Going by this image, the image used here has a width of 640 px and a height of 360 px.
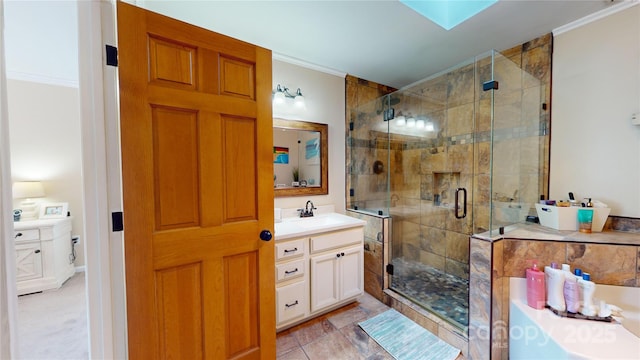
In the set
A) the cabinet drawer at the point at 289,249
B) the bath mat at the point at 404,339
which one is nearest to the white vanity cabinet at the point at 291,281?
the cabinet drawer at the point at 289,249

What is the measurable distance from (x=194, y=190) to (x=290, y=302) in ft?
3.94

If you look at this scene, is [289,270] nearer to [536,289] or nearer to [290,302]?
[290,302]

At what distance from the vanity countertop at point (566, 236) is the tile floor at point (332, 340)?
1161 mm

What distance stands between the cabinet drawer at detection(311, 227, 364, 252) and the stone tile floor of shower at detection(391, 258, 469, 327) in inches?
23.6

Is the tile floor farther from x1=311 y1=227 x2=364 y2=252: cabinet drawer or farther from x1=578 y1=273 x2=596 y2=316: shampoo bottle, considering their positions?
x1=578 y1=273 x2=596 y2=316: shampoo bottle

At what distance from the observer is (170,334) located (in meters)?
1.17

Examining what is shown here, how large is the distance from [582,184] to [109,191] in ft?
10.7

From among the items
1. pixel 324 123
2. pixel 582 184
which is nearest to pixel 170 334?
pixel 324 123

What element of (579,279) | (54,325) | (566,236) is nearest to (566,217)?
(566,236)

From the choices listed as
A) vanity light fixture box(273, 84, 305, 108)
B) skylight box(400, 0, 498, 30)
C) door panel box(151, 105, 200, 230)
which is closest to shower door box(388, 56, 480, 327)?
skylight box(400, 0, 498, 30)

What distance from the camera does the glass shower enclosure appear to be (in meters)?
2.03

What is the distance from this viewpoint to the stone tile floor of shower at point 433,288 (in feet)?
6.61

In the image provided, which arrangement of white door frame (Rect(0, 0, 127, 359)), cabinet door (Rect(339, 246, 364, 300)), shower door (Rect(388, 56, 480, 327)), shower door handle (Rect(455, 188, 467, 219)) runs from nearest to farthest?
1. white door frame (Rect(0, 0, 127, 359))
2. cabinet door (Rect(339, 246, 364, 300))
3. shower door (Rect(388, 56, 480, 327))
4. shower door handle (Rect(455, 188, 467, 219))

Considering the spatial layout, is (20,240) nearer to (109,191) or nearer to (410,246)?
(109,191)
